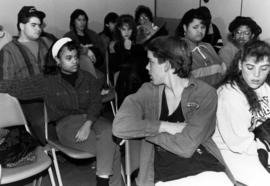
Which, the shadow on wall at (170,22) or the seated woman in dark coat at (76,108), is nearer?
the seated woman in dark coat at (76,108)

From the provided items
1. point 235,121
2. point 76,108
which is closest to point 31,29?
point 76,108

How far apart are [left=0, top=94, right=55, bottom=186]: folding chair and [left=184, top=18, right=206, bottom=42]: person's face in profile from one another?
1484 millimetres

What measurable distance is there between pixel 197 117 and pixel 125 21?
2.37 metres

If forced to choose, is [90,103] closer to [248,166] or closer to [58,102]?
[58,102]

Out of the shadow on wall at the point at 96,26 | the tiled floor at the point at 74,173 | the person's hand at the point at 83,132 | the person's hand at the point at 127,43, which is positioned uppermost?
the shadow on wall at the point at 96,26

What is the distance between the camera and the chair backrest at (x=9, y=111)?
2447 mm

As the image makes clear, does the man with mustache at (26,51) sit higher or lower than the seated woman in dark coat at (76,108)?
higher

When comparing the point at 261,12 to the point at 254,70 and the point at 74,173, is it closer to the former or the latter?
the point at 254,70

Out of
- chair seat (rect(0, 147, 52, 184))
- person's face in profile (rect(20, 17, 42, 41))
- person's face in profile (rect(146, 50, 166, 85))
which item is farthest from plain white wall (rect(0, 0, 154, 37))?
person's face in profile (rect(146, 50, 166, 85))

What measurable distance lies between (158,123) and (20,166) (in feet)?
2.90

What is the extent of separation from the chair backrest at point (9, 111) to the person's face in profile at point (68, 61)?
0.42 meters

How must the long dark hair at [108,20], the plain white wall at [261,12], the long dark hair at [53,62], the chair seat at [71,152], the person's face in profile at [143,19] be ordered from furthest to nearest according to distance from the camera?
the long dark hair at [108,20] → the person's face in profile at [143,19] → the plain white wall at [261,12] → the long dark hair at [53,62] → the chair seat at [71,152]

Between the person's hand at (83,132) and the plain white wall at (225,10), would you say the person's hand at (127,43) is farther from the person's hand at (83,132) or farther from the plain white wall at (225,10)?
the person's hand at (83,132)

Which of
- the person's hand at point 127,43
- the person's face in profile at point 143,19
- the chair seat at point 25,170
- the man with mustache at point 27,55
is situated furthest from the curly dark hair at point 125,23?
the chair seat at point 25,170
